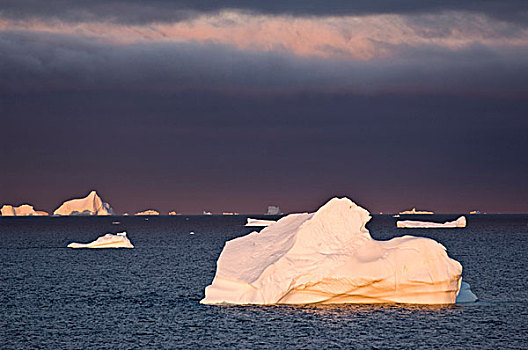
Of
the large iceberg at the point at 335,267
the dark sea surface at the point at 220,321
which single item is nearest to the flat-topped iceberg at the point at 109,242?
the dark sea surface at the point at 220,321

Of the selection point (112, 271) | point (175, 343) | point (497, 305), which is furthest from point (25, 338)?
point (112, 271)

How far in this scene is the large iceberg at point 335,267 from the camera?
33094mm

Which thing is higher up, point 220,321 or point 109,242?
point 109,242

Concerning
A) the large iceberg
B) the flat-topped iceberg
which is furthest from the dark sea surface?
the flat-topped iceberg

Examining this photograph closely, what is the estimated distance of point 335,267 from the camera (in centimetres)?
3306

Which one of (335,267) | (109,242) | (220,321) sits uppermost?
(109,242)

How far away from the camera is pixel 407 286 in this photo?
33812 millimetres

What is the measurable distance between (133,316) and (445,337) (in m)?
14.4

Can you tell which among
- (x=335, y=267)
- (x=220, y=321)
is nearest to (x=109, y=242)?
(x=220, y=321)

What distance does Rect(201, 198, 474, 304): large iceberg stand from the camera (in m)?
33.1

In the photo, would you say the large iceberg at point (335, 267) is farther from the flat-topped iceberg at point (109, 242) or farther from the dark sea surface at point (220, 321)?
the flat-topped iceberg at point (109, 242)

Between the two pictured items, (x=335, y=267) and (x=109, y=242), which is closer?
(x=335, y=267)

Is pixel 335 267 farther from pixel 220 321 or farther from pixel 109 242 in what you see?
pixel 109 242

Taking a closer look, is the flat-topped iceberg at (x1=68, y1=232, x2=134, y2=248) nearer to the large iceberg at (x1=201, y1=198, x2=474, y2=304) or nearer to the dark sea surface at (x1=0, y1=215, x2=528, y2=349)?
the dark sea surface at (x1=0, y1=215, x2=528, y2=349)
